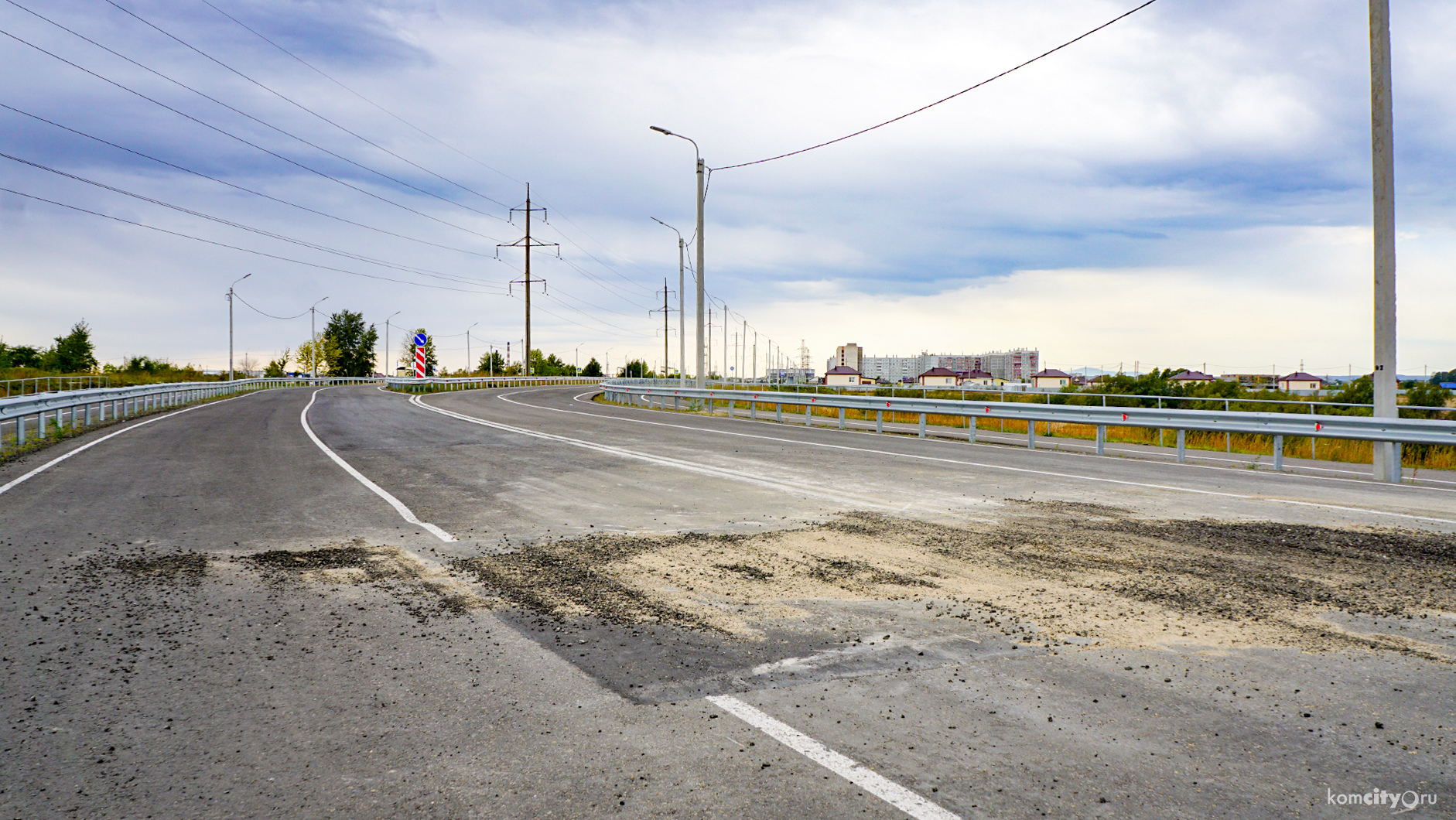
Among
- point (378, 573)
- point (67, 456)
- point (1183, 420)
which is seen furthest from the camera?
point (1183, 420)

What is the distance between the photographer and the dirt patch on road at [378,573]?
5.75 meters

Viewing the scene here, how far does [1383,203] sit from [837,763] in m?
16.2

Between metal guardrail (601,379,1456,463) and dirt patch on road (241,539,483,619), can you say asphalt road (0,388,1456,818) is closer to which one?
dirt patch on road (241,539,483,619)

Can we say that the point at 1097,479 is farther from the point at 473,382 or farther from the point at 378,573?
the point at 473,382

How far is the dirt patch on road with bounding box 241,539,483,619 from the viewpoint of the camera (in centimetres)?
575

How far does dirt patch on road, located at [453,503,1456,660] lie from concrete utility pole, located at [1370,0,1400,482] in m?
7.66

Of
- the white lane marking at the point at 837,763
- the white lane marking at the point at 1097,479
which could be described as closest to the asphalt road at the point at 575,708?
the white lane marking at the point at 837,763

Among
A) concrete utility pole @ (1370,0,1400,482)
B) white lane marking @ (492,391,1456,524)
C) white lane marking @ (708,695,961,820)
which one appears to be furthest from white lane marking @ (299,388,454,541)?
concrete utility pole @ (1370,0,1400,482)

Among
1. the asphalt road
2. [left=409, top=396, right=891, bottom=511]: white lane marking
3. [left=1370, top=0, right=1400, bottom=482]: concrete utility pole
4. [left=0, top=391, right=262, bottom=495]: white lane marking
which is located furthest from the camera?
[left=1370, top=0, right=1400, bottom=482]: concrete utility pole

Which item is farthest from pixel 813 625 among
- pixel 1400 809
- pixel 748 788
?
pixel 1400 809

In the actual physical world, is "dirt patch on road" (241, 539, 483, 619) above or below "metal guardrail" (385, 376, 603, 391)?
below

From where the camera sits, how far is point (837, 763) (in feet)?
11.1

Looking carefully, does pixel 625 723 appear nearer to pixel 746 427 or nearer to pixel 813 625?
pixel 813 625

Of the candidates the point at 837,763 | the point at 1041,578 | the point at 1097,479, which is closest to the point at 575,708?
the point at 837,763
